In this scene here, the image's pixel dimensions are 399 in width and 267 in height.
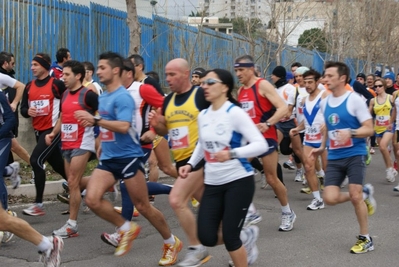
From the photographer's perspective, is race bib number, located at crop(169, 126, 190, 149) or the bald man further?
race bib number, located at crop(169, 126, 190, 149)

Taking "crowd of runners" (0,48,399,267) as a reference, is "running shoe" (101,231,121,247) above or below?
below

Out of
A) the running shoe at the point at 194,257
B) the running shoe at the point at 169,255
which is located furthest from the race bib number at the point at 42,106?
the running shoe at the point at 194,257

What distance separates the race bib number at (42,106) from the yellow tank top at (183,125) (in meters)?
2.68

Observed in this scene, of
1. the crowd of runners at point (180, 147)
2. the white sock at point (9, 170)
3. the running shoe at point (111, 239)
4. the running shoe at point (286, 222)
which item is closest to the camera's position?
the crowd of runners at point (180, 147)

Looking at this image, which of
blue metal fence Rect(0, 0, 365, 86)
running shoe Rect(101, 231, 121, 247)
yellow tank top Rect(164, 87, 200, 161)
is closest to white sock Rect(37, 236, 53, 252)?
running shoe Rect(101, 231, 121, 247)

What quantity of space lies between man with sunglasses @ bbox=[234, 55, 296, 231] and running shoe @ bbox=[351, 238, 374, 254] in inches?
47.5

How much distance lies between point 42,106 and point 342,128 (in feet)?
12.7

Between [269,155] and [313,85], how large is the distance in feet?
7.29

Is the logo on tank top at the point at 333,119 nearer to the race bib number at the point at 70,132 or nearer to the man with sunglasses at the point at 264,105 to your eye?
the man with sunglasses at the point at 264,105

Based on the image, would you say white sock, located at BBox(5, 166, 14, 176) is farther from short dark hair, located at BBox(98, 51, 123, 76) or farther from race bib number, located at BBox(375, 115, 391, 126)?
race bib number, located at BBox(375, 115, 391, 126)

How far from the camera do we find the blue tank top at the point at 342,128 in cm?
743

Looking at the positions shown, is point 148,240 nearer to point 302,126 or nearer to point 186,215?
point 186,215

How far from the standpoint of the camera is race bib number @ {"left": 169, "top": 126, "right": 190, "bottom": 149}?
689 centimetres

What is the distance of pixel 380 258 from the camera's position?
7.20 m
